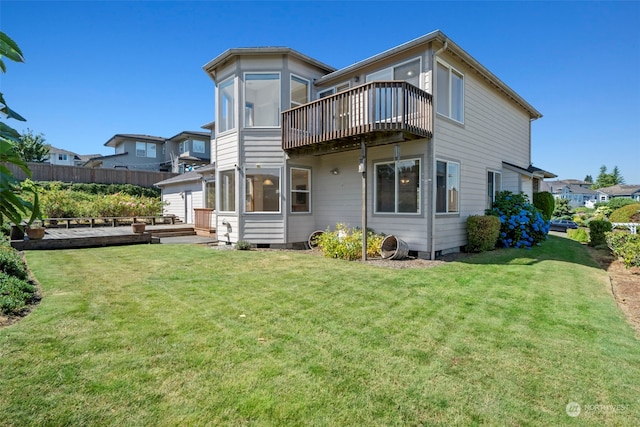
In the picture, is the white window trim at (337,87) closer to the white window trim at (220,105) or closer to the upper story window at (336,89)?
the upper story window at (336,89)

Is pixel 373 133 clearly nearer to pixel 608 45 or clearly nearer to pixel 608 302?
pixel 608 302

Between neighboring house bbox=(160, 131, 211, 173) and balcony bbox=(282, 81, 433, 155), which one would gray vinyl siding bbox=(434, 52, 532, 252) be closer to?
balcony bbox=(282, 81, 433, 155)

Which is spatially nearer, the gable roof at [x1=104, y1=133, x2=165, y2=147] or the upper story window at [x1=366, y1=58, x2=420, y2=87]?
the upper story window at [x1=366, y1=58, x2=420, y2=87]

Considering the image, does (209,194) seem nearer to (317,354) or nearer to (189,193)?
(189,193)

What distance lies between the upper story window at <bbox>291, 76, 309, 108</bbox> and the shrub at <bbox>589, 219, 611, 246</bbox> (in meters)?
12.3

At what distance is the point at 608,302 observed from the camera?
527 cm

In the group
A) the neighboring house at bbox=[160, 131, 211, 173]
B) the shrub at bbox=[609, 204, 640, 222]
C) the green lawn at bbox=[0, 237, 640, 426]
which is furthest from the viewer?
the neighboring house at bbox=[160, 131, 211, 173]

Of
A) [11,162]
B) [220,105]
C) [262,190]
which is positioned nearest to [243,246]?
[262,190]

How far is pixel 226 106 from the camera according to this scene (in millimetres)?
11609

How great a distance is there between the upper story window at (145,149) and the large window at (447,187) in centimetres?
3437

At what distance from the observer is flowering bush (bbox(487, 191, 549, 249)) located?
11.1 meters

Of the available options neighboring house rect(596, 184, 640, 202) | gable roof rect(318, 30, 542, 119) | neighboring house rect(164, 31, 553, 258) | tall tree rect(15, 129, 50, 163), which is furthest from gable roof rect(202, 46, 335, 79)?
neighboring house rect(596, 184, 640, 202)

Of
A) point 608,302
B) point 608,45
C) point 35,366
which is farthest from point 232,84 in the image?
point 608,45

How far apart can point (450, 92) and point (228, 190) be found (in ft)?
26.6
